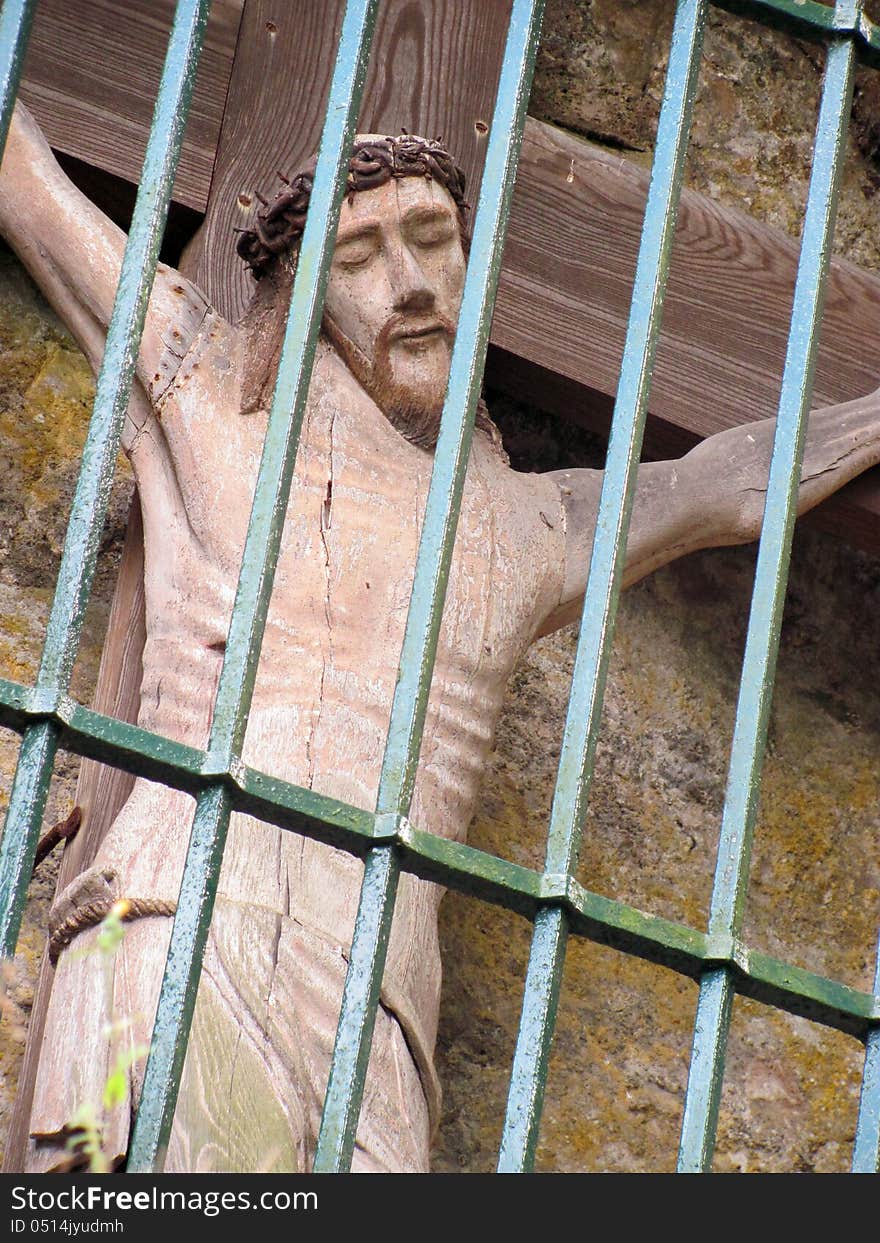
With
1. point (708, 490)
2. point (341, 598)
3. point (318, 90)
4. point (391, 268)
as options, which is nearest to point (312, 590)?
point (341, 598)

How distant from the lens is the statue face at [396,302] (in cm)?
244

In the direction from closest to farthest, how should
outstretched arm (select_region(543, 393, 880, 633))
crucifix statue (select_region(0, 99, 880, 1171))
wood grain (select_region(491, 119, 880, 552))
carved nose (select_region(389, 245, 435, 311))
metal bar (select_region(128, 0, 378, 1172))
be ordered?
metal bar (select_region(128, 0, 378, 1172)) → crucifix statue (select_region(0, 99, 880, 1171)) → carved nose (select_region(389, 245, 435, 311)) → outstretched arm (select_region(543, 393, 880, 633)) → wood grain (select_region(491, 119, 880, 552))

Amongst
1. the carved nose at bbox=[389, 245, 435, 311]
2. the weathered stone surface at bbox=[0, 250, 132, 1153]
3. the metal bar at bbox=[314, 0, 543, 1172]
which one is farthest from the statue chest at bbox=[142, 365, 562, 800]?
the metal bar at bbox=[314, 0, 543, 1172]

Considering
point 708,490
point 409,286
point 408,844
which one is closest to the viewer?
point 408,844

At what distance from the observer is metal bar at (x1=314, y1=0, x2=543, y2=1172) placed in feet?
5.11

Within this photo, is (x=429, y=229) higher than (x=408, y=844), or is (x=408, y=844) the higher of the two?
(x=429, y=229)

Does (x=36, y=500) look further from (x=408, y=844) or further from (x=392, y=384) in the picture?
(x=408, y=844)

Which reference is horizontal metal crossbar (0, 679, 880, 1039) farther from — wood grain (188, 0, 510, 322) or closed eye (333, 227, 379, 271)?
wood grain (188, 0, 510, 322)

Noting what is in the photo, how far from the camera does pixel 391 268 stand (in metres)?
2.44

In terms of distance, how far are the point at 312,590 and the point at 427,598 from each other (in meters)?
0.61

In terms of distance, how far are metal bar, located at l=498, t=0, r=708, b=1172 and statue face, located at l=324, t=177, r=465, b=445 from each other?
21.7 inches

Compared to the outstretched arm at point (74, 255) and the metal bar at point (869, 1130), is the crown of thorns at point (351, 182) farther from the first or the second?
the metal bar at point (869, 1130)

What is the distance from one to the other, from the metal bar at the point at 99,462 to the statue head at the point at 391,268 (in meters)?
0.61

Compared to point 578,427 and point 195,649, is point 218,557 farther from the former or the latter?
point 578,427
